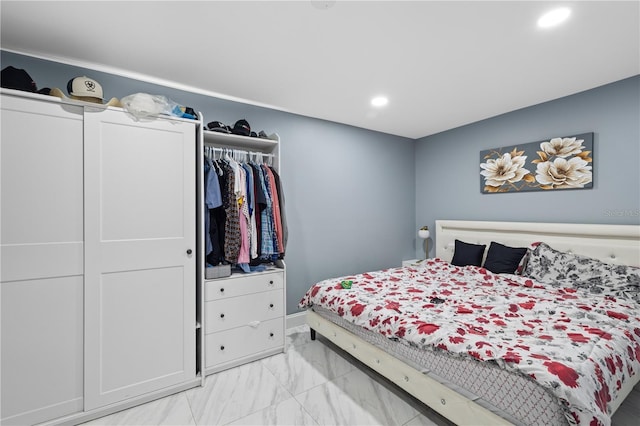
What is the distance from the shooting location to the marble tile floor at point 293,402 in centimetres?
184

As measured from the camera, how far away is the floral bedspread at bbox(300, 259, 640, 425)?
132 cm

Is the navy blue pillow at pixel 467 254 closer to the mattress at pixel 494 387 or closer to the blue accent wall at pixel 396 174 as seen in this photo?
the blue accent wall at pixel 396 174

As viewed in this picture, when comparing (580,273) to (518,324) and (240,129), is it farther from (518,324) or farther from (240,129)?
(240,129)

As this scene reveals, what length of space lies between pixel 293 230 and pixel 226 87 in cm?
164

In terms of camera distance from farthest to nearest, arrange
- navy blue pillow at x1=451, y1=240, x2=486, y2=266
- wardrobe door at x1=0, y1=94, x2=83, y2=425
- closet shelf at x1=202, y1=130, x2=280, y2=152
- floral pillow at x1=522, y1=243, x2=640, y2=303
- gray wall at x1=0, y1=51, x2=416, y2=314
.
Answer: navy blue pillow at x1=451, y1=240, x2=486, y2=266, gray wall at x1=0, y1=51, x2=416, y2=314, closet shelf at x1=202, y1=130, x2=280, y2=152, floral pillow at x1=522, y1=243, x2=640, y2=303, wardrobe door at x1=0, y1=94, x2=83, y2=425

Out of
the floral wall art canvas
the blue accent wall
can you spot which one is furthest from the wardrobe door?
the floral wall art canvas

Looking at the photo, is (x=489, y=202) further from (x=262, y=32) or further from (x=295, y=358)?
(x=262, y=32)

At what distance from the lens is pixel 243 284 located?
2.50m

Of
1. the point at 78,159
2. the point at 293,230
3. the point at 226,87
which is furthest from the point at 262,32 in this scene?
the point at 293,230

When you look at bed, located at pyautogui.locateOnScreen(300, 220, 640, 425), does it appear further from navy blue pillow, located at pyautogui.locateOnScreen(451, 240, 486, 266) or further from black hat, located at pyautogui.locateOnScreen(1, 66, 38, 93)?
black hat, located at pyautogui.locateOnScreen(1, 66, 38, 93)

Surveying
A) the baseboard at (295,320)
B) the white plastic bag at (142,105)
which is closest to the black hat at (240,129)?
the white plastic bag at (142,105)

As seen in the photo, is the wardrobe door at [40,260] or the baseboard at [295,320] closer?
the wardrobe door at [40,260]

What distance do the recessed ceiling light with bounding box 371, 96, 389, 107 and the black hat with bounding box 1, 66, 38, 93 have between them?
268 centimetres

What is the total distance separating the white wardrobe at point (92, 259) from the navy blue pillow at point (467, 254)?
292 centimetres
